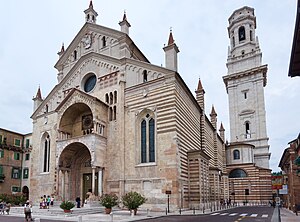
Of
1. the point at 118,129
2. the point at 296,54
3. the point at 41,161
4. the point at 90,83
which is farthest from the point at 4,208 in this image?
the point at 296,54

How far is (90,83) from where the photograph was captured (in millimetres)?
35938

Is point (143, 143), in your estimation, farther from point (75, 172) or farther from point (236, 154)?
point (236, 154)

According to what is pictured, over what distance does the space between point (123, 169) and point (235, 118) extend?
4155 cm

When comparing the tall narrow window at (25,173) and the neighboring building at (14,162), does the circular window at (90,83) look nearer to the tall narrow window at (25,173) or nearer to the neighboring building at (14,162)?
the neighboring building at (14,162)

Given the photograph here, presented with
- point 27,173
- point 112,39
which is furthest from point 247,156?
point 27,173

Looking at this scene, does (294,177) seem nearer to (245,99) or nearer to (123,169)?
(123,169)

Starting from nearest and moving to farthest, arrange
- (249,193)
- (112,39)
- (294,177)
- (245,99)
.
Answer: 1. (294,177)
2. (112,39)
3. (249,193)
4. (245,99)

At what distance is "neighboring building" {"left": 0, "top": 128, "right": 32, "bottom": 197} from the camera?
46.5m

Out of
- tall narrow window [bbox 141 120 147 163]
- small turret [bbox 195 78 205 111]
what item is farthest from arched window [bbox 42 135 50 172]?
small turret [bbox 195 78 205 111]

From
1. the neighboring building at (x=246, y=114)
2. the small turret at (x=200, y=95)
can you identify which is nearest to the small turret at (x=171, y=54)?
the small turret at (x=200, y=95)

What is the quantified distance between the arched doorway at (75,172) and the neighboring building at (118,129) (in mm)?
114

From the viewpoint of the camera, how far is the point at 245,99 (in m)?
63.8

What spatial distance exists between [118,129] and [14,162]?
27539mm

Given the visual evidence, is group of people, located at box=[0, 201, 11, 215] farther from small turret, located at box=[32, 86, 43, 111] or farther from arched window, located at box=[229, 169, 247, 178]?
arched window, located at box=[229, 169, 247, 178]
